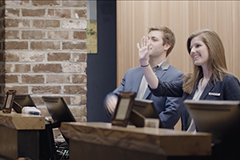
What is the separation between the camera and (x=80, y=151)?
1.94 meters

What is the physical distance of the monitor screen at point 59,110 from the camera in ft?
7.83

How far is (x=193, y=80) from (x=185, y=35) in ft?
3.36

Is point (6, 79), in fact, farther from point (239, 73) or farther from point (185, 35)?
point (239, 73)

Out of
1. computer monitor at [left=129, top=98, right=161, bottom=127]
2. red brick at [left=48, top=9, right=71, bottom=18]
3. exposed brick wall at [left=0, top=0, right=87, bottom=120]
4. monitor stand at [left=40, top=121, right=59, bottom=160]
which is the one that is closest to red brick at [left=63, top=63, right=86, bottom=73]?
exposed brick wall at [left=0, top=0, right=87, bottom=120]

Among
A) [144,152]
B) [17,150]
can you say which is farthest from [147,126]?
[17,150]

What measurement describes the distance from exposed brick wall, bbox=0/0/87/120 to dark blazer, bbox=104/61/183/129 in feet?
1.42

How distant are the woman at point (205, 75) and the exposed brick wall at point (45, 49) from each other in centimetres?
92

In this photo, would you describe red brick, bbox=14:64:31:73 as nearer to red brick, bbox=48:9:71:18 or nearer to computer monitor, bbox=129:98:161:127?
red brick, bbox=48:9:71:18

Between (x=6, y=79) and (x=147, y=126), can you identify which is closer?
(x=147, y=126)

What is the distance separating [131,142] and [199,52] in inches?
39.0

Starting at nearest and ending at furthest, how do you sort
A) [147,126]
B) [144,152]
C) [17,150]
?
1. [144,152]
2. [147,126]
3. [17,150]

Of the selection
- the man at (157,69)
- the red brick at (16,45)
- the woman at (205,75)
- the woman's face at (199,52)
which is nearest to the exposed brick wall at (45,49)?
the red brick at (16,45)

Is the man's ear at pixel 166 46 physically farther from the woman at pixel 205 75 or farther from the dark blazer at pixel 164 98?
the woman at pixel 205 75

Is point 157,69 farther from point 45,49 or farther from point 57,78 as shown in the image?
point 45,49
